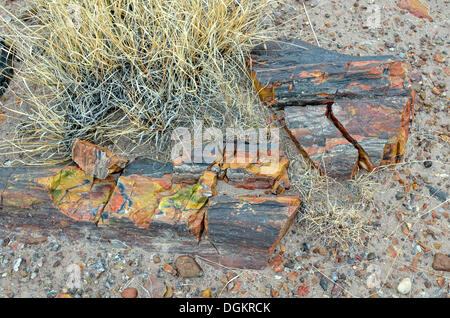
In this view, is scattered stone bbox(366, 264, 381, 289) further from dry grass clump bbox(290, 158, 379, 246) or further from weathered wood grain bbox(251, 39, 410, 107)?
weathered wood grain bbox(251, 39, 410, 107)

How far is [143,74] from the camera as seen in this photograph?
2514 millimetres

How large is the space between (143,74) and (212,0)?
684 mm

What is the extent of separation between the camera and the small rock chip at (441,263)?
81.9 inches

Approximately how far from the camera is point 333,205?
89.4 inches

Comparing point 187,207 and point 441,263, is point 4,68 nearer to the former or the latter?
point 187,207

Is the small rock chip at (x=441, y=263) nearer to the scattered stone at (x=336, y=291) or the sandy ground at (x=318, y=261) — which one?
the sandy ground at (x=318, y=261)

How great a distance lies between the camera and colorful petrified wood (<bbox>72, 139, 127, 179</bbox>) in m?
2.37

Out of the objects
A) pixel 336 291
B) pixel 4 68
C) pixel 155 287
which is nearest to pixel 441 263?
pixel 336 291

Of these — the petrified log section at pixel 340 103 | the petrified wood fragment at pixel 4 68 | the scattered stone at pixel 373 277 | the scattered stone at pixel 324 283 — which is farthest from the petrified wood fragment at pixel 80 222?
the petrified wood fragment at pixel 4 68

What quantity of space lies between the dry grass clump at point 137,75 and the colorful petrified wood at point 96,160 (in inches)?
6.4

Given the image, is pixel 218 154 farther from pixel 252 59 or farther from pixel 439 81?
pixel 439 81

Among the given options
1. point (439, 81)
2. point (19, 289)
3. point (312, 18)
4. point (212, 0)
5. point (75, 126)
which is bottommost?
point (19, 289)
